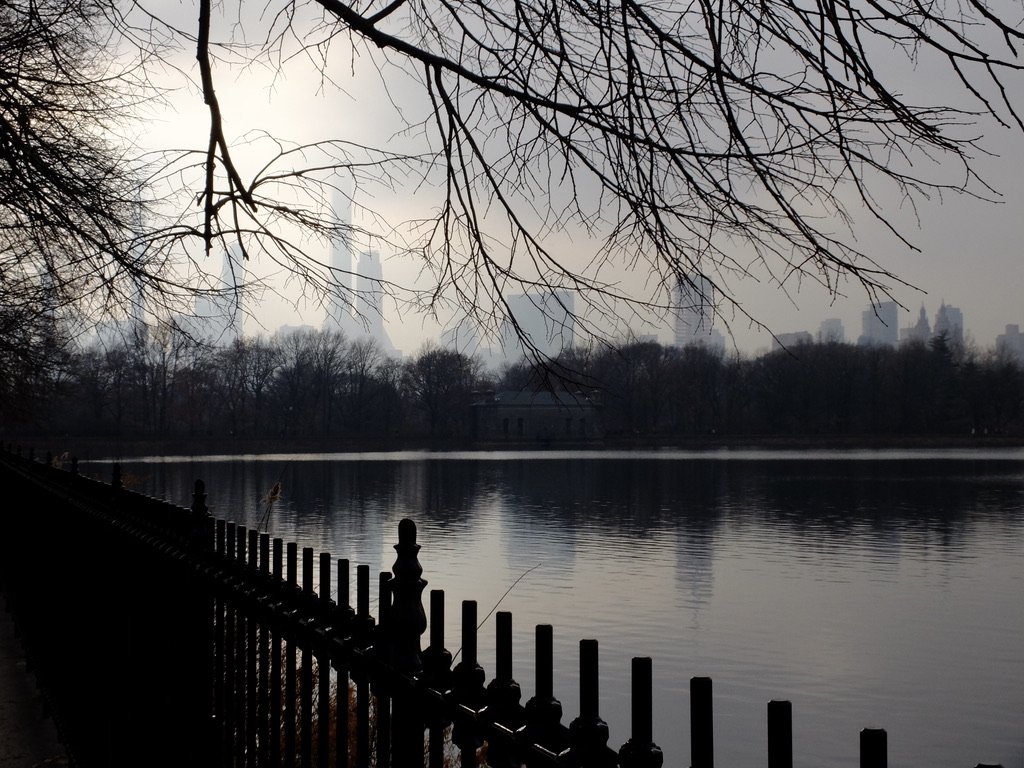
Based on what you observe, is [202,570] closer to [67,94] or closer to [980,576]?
[67,94]

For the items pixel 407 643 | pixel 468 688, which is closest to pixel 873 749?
pixel 468 688

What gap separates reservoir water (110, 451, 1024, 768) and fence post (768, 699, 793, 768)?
5.38 meters

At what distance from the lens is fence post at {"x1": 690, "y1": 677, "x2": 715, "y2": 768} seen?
5.61ft

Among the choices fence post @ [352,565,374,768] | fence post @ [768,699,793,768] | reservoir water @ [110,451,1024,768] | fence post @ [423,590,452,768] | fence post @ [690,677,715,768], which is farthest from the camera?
reservoir water @ [110,451,1024,768]

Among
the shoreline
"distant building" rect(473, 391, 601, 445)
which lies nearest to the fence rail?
the shoreline

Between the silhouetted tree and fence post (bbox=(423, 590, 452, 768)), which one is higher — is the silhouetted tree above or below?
above

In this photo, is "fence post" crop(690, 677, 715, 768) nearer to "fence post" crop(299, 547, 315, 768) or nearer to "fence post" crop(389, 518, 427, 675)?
"fence post" crop(389, 518, 427, 675)

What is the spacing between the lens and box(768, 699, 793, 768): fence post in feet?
5.08

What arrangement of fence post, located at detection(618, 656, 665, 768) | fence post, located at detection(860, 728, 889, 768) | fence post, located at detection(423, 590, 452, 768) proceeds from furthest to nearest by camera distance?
fence post, located at detection(423, 590, 452, 768)
fence post, located at detection(618, 656, 665, 768)
fence post, located at detection(860, 728, 889, 768)

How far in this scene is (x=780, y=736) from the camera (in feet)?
5.11

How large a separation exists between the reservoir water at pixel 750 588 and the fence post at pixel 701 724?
5176mm

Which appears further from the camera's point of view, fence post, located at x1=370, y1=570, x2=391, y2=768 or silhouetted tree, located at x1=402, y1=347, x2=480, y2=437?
silhouetted tree, located at x1=402, y1=347, x2=480, y2=437

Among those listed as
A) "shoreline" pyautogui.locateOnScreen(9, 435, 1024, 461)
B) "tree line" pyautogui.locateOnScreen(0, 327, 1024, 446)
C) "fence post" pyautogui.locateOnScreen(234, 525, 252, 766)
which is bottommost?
"shoreline" pyautogui.locateOnScreen(9, 435, 1024, 461)

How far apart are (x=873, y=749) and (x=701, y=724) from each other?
0.39 meters
